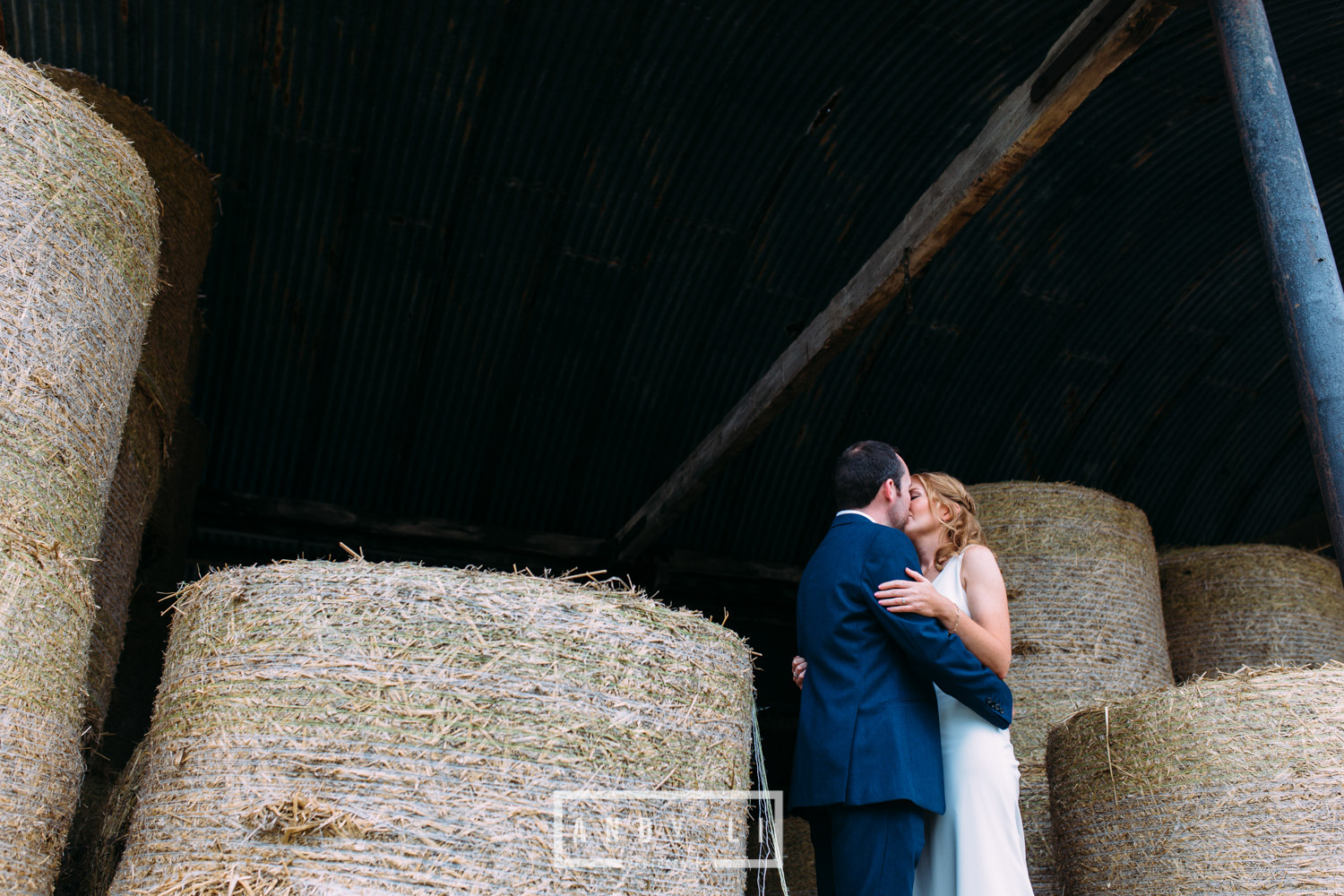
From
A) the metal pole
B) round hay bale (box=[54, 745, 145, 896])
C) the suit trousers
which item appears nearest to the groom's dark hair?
the suit trousers

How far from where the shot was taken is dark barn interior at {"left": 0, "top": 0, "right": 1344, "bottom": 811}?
225 inches

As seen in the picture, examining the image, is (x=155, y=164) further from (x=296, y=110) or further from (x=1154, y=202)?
(x=1154, y=202)

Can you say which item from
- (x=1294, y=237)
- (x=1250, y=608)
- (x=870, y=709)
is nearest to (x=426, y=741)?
(x=870, y=709)

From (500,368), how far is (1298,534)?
20.1 feet

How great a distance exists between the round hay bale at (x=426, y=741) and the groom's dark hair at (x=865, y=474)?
2.32ft

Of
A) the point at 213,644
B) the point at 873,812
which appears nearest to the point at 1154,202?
the point at 873,812

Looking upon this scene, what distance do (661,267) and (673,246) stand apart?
0.15 m

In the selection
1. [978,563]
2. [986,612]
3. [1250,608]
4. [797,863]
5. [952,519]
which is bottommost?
[797,863]

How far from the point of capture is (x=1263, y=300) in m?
7.60

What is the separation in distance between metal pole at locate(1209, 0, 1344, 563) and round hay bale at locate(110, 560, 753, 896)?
67.4 inches

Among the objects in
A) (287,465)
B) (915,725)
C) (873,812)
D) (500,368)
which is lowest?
(873,812)

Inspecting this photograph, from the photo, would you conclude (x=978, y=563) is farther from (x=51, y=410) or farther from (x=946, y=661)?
(x=51, y=410)

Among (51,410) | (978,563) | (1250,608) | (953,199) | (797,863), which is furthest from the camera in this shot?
(797,863)

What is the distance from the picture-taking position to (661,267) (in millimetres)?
6742
